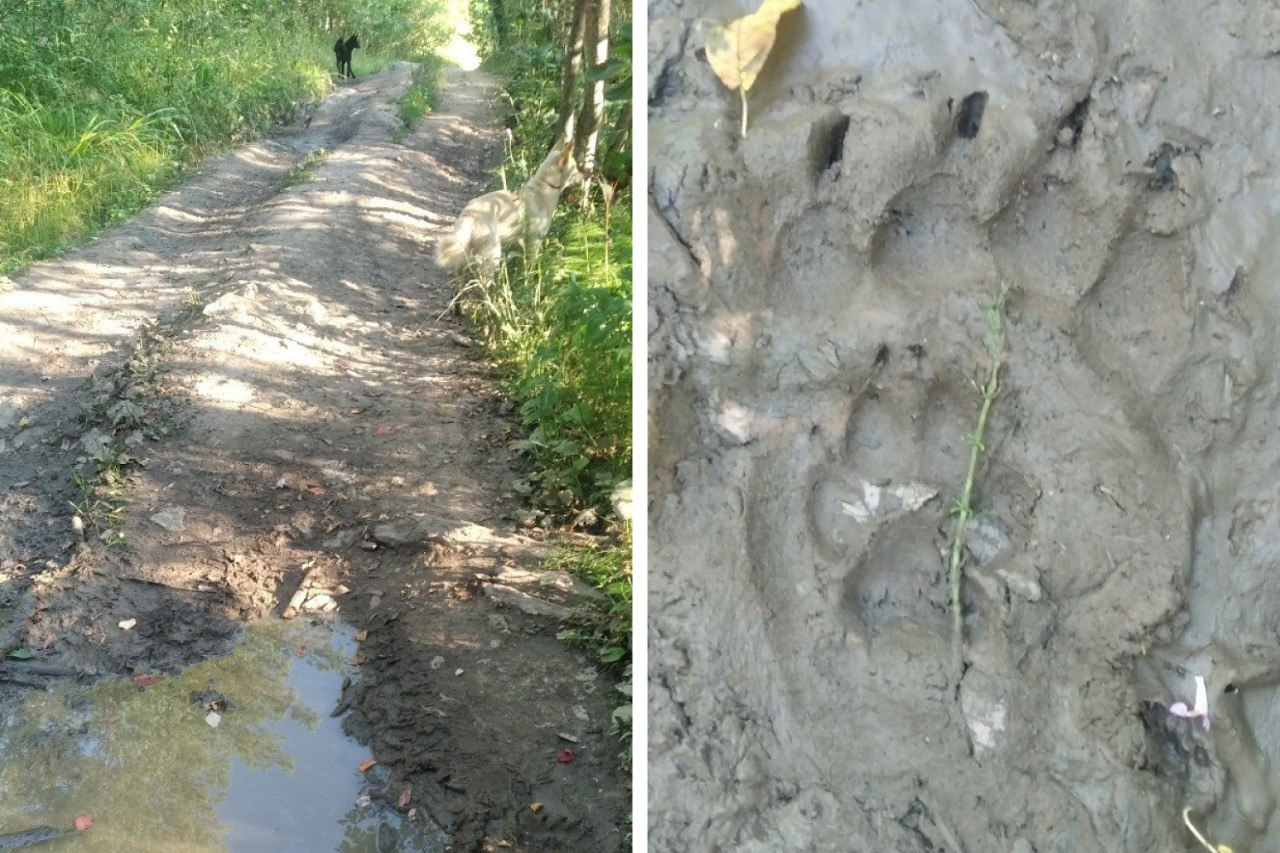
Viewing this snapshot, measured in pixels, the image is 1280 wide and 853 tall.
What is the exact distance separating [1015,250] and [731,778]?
611 mm

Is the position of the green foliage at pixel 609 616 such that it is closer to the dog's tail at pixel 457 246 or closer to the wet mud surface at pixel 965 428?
the wet mud surface at pixel 965 428

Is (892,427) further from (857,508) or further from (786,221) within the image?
(786,221)

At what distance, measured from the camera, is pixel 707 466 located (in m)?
1.27

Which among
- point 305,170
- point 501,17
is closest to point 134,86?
point 305,170

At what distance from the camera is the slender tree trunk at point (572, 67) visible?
462 cm

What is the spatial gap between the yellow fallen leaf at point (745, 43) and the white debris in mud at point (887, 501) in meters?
0.43

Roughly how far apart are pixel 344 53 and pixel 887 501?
9.93 metres

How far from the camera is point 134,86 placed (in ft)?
24.3

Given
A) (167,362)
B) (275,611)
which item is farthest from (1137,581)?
(167,362)

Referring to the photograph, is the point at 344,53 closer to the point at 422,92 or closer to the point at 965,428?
the point at 422,92

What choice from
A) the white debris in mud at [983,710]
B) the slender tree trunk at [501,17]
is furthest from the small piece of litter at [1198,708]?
the slender tree trunk at [501,17]

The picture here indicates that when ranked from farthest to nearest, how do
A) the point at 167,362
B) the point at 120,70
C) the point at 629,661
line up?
the point at 120,70 < the point at 167,362 < the point at 629,661

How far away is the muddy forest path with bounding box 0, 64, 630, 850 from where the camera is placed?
2.39m

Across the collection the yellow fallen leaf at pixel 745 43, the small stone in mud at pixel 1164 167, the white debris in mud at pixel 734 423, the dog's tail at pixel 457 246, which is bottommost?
the dog's tail at pixel 457 246
